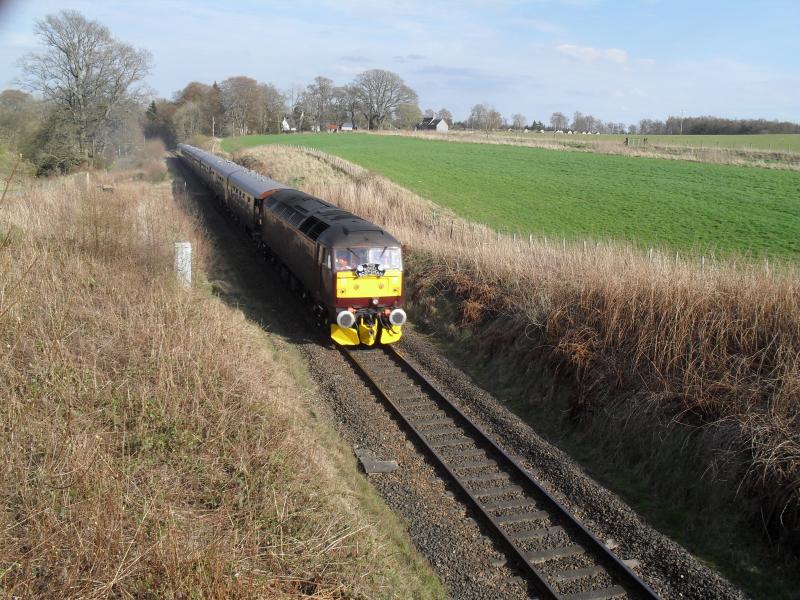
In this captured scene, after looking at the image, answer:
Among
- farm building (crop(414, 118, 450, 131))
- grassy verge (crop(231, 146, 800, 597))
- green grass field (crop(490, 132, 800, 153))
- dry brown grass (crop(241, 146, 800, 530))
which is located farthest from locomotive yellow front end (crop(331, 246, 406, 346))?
farm building (crop(414, 118, 450, 131))

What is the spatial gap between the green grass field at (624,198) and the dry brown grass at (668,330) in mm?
3605

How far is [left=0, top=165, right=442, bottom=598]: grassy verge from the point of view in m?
4.54

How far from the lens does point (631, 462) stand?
910 centimetres

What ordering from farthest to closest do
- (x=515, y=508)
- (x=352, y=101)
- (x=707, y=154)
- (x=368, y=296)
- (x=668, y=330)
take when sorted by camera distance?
(x=352, y=101) → (x=707, y=154) → (x=368, y=296) → (x=668, y=330) → (x=515, y=508)

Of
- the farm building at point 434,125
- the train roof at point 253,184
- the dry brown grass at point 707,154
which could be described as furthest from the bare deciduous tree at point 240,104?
the train roof at point 253,184

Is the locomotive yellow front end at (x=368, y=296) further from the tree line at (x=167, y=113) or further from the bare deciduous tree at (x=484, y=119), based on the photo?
the bare deciduous tree at (x=484, y=119)

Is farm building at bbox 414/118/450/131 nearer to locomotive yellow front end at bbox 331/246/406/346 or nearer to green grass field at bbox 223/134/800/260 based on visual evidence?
green grass field at bbox 223/134/800/260

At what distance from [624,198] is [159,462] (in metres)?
26.5

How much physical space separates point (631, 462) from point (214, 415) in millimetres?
6119

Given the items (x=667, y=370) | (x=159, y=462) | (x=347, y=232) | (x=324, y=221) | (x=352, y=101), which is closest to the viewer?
(x=159, y=462)

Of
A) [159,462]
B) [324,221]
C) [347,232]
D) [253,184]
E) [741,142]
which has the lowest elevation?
[159,462]

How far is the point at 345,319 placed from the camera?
12836 millimetres

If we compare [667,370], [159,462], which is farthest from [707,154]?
[159,462]

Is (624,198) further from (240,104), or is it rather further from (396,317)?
(240,104)
